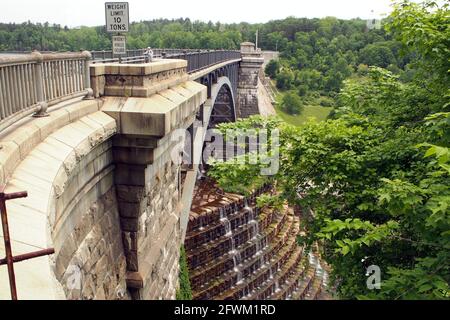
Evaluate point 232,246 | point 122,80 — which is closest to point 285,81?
point 232,246

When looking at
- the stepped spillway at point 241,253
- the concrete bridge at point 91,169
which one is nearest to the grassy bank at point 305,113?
the stepped spillway at point 241,253

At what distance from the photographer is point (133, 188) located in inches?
235

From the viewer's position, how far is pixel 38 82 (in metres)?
4.37

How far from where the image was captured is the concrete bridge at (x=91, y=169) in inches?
125

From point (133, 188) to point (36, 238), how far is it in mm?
3229

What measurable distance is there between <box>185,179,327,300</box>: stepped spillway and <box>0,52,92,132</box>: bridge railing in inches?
575

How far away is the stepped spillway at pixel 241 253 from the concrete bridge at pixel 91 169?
39.7ft

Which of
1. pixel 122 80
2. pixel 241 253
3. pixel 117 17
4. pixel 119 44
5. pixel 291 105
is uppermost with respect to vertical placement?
pixel 117 17

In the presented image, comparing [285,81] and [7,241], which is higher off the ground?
[7,241]

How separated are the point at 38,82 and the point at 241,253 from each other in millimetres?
18957

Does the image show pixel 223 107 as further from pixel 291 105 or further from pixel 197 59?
pixel 291 105

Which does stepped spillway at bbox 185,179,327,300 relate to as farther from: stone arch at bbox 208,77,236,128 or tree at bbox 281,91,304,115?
tree at bbox 281,91,304,115

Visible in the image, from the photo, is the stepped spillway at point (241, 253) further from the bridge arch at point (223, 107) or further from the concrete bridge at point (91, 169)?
the concrete bridge at point (91, 169)

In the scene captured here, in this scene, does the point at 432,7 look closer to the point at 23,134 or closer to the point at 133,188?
Answer: the point at 133,188
